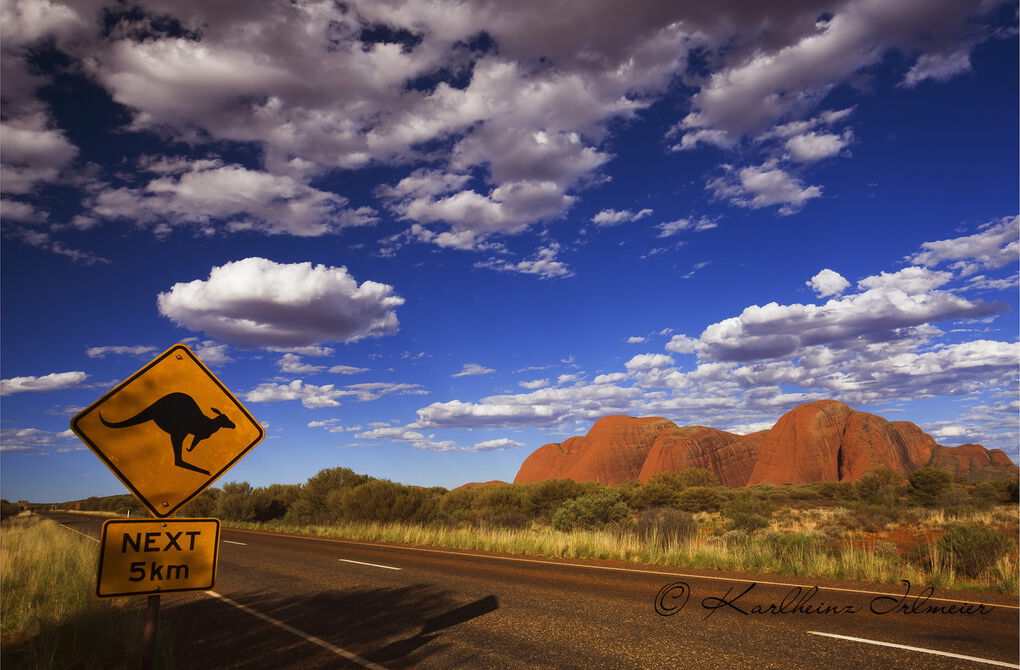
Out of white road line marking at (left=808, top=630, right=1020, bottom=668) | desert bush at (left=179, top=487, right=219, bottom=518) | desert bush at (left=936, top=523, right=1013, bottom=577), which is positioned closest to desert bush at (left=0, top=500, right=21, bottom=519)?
desert bush at (left=179, top=487, right=219, bottom=518)

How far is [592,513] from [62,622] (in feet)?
66.5

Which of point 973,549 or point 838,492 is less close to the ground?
point 973,549

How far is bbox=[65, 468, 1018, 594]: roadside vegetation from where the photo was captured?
11594mm

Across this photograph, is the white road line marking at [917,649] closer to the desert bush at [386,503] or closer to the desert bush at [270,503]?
the desert bush at [386,503]

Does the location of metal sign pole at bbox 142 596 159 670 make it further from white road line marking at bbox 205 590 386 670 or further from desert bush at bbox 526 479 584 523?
desert bush at bbox 526 479 584 523

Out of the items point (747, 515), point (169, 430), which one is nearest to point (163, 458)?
point (169, 430)

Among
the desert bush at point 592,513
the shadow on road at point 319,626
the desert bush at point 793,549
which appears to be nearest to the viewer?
the shadow on road at point 319,626

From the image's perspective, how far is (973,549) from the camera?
11.4 meters

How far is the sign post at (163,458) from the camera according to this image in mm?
3223

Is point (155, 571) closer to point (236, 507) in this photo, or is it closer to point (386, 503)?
point (386, 503)

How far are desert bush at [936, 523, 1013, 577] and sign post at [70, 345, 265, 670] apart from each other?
13.7 m

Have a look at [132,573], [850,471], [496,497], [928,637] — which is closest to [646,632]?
[928,637]

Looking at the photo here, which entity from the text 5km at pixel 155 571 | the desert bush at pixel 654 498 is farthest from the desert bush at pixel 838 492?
the text 5km at pixel 155 571

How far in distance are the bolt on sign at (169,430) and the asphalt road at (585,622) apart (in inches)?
127
